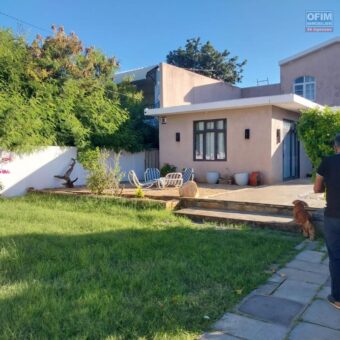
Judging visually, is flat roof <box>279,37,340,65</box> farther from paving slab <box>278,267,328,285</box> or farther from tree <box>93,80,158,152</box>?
paving slab <box>278,267,328,285</box>

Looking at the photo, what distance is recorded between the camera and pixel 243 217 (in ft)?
24.1

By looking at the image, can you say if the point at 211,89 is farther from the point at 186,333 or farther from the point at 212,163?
the point at 186,333

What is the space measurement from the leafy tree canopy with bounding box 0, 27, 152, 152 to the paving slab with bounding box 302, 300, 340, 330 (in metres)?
10.4

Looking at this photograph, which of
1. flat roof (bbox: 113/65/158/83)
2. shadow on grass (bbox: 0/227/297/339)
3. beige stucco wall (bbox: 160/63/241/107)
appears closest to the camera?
shadow on grass (bbox: 0/227/297/339)

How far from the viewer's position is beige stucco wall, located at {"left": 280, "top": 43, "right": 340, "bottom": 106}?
1948 cm

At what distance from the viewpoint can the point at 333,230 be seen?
3.36 metres

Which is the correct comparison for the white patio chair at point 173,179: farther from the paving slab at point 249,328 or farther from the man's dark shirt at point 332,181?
the paving slab at point 249,328

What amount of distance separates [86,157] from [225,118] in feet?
18.8

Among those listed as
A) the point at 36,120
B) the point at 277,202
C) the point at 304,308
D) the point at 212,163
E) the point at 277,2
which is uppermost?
the point at 277,2

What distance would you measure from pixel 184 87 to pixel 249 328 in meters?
16.7

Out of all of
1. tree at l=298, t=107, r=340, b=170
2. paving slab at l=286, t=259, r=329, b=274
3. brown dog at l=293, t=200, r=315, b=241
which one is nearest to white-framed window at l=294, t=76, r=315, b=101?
tree at l=298, t=107, r=340, b=170

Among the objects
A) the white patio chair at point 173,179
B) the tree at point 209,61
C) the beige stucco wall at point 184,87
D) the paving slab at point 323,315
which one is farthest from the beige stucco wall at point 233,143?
the tree at point 209,61

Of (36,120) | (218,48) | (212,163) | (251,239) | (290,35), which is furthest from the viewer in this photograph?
(218,48)

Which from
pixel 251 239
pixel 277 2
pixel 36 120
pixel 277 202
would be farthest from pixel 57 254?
pixel 277 2
